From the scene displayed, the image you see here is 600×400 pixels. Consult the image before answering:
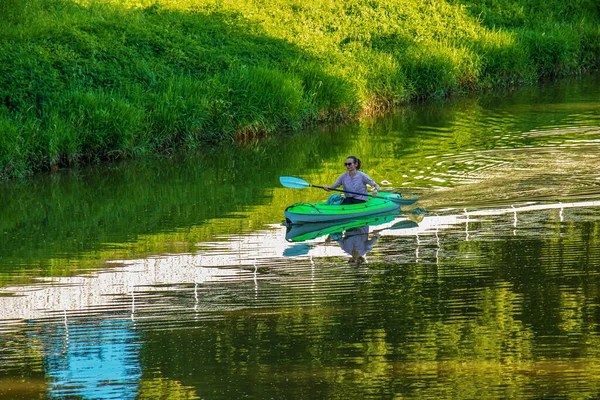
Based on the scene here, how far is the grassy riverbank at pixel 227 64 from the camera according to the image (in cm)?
2161

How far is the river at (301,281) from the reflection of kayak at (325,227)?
74mm

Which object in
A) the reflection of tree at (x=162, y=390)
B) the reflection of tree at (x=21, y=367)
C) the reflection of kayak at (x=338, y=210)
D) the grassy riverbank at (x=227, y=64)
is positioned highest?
the grassy riverbank at (x=227, y=64)

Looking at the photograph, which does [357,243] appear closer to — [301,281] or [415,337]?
[301,281]

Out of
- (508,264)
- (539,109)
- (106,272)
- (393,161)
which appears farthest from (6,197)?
(539,109)

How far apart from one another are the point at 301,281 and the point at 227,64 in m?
14.3

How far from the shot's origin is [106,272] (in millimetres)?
13734

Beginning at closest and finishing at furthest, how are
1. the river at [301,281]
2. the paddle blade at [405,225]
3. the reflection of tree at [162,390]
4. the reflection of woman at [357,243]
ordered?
the reflection of tree at [162,390] → the river at [301,281] → the reflection of woman at [357,243] → the paddle blade at [405,225]

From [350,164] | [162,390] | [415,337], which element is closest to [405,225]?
[350,164]

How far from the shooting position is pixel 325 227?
16.4 metres

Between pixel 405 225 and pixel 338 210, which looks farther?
pixel 338 210

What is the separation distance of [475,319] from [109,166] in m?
12.2

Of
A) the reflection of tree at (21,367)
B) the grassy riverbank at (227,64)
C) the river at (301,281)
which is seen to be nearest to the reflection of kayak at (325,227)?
the river at (301,281)

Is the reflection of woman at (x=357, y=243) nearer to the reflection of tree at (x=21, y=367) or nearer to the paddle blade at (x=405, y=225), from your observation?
the paddle blade at (x=405, y=225)

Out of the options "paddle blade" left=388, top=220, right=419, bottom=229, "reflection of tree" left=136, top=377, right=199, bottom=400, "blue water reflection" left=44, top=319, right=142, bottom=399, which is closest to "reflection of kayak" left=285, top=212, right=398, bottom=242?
"paddle blade" left=388, top=220, right=419, bottom=229
